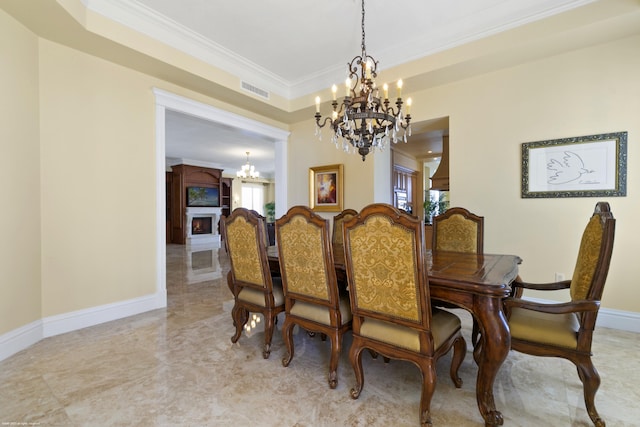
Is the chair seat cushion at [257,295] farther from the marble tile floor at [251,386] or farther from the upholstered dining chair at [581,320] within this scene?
the upholstered dining chair at [581,320]

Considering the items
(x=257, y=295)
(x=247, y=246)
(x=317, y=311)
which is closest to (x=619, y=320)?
(x=317, y=311)

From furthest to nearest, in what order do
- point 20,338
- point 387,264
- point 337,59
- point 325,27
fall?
point 337,59 < point 325,27 < point 20,338 < point 387,264

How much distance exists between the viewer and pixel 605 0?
2316 millimetres

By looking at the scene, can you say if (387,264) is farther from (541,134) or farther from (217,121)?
(217,121)

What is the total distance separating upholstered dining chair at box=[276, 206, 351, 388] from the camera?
1796mm

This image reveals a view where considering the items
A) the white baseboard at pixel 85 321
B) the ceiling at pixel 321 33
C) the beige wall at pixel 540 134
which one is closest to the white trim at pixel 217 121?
the ceiling at pixel 321 33

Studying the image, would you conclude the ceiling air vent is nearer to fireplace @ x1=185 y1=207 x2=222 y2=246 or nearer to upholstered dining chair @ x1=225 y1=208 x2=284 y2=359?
upholstered dining chair @ x1=225 y1=208 x2=284 y2=359

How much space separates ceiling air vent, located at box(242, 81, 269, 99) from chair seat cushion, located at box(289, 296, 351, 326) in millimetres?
2981

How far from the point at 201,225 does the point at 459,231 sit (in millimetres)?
9042

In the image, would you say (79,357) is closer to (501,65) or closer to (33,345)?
(33,345)

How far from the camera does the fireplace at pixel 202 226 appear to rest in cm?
952

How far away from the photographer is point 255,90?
12.9ft

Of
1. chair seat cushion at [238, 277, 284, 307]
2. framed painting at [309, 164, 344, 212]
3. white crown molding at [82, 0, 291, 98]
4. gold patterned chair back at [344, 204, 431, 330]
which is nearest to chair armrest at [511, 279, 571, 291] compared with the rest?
gold patterned chair back at [344, 204, 431, 330]

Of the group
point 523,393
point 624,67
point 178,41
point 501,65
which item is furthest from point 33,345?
point 624,67
